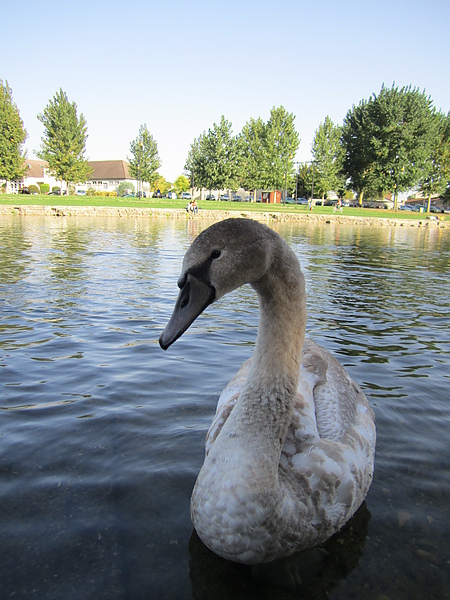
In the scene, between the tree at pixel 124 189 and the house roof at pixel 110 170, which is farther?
the house roof at pixel 110 170

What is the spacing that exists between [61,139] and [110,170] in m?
50.9

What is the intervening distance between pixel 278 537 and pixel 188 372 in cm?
337

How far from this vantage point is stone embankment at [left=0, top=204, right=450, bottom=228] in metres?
41.7

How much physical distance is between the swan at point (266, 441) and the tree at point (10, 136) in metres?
66.2

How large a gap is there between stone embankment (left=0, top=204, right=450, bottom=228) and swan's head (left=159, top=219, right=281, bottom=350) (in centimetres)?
3901

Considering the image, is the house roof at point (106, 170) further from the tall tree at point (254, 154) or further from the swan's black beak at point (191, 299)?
the swan's black beak at point (191, 299)

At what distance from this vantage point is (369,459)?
3252 mm

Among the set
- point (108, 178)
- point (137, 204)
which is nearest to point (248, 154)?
point (137, 204)

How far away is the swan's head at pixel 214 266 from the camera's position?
2.49 metres

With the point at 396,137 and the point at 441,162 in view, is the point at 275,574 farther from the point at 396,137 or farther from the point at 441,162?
the point at 441,162

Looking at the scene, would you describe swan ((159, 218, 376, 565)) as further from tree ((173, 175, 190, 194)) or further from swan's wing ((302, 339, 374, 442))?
tree ((173, 175, 190, 194))

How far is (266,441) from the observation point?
267 centimetres

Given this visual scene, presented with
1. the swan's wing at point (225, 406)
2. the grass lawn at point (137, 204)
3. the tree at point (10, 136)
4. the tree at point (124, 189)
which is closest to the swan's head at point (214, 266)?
the swan's wing at point (225, 406)

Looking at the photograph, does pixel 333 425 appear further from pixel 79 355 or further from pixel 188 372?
pixel 79 355
